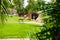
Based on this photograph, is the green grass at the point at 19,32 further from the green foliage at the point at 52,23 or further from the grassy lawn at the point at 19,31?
the green foliage at the point at 52,23

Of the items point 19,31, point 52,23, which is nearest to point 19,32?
point 19,31

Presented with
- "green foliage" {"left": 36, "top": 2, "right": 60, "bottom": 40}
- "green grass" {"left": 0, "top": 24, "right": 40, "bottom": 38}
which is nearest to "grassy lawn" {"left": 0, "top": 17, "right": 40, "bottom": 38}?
"green grass" {"left": 0, "top": 24, "right": 40, "bottom": 38}

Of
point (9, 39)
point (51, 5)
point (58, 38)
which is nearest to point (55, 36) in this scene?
point (58, 38)

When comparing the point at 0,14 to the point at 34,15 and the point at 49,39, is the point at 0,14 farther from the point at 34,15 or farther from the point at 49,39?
the point at 34,15

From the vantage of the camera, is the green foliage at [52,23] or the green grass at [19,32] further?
the green grass at [19,32]

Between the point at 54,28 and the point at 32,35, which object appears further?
the point at 32,35

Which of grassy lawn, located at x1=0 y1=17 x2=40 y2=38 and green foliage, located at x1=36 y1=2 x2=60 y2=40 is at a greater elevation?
green foliage, located at x1=36 y1=2 x2=60 y2=40

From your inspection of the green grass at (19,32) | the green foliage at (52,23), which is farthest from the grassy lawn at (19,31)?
the green foliage at (52,23)

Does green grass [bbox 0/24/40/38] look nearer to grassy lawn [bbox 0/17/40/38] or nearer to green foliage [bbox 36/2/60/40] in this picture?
grassy lawn [bbox 0/17/40/38]

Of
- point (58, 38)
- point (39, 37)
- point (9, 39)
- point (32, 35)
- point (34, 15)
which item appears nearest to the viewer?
point (58, 38)

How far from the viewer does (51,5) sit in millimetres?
2078

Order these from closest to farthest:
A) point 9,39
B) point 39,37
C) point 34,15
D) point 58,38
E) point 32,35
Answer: point 58,38 < point 39,37 < point 32,35 < point 9,39 < point 34,15

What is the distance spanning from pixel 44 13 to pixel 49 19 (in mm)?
90

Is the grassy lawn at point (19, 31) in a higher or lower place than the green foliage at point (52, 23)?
lower
